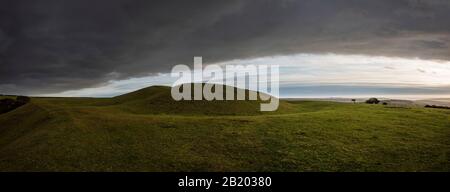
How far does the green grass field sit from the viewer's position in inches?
877

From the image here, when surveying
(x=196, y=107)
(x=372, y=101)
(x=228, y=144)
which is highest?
(x=372, y=101)

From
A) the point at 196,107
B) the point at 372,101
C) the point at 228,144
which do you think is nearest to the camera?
the point at 228,144

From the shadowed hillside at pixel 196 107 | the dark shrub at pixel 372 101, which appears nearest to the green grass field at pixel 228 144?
the shadowed hillside at pixel 196 107

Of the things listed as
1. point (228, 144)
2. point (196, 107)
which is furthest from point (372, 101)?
point (228, 144)

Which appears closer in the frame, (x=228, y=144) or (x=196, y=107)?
(x=228, y=144)

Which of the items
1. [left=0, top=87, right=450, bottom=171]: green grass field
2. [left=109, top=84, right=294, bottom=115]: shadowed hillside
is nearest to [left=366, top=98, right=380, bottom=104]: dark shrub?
[left=109, top=84, right=294, bottom=115]: shadowed hillside

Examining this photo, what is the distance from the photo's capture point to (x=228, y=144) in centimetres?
2717

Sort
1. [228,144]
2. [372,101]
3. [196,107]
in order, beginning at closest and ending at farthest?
1. [228,144]
2. [196,107]
3. [372,101]

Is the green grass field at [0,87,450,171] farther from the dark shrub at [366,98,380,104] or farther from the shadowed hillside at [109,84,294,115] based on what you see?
the dark shrub at [366,98,380,104]

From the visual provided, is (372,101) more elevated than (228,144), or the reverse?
(372,101)

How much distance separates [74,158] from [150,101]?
33.9 metres

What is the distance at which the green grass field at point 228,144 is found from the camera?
73.0 ft

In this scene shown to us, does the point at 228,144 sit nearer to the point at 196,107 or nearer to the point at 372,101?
the point at 196,107
